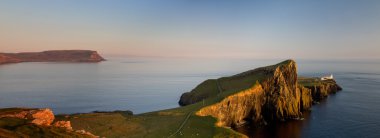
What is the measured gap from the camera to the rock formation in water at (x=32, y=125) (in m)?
44.3

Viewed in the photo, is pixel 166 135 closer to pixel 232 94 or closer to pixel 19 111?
pixel 19 111

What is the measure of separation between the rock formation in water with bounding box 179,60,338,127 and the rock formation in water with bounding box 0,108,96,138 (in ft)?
110

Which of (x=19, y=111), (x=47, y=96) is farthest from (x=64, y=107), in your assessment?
(x=19, y=111)


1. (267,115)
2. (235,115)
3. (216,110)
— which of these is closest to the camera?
(216,110)

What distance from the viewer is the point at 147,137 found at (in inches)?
2186

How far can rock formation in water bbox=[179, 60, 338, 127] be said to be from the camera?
86.2m

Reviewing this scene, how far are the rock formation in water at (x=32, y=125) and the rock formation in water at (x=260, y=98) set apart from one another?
110 feet

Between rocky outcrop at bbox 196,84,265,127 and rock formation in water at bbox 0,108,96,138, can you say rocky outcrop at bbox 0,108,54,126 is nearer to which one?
rock formation in water at bbox 0,108,96,138

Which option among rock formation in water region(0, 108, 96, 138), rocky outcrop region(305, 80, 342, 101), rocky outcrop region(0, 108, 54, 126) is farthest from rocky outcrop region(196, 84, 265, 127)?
rocky outcrop region(305, 80, 342, 101)

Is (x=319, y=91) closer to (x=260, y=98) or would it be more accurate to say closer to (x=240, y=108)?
(x=260, y=98)

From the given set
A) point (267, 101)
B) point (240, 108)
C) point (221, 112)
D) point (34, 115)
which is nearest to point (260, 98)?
point (267, 101)

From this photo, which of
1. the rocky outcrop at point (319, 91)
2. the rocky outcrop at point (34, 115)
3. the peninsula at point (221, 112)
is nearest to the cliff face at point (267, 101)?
the peninsula at point (221, 112)

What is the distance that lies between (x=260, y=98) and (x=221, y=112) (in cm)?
2143

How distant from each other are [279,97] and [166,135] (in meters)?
56.4
